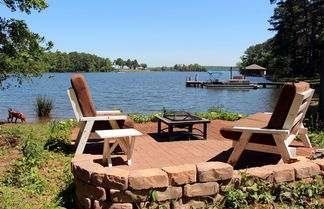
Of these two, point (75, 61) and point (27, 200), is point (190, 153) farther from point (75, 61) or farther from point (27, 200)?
point (75, 61)

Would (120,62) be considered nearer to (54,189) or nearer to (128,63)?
(128,63)

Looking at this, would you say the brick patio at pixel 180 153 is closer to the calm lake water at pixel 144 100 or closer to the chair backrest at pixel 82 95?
the chair backrest at pixel 82 95

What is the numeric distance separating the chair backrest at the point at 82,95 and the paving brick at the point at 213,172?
2468 mm

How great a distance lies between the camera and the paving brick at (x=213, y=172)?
2.74 m

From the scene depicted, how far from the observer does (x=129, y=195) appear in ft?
8.61

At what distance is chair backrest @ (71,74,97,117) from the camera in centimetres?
464

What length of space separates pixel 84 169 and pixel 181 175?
0.89m

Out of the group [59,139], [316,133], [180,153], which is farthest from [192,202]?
[316,133]

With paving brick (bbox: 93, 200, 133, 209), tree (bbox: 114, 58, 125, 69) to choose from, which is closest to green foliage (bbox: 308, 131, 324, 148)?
paving brick (bbox: 93, 200, 133, 209)

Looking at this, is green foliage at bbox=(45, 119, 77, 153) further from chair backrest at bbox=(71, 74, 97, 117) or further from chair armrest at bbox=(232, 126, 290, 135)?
chair armrest at bbox=(232, 126, 290, 135)

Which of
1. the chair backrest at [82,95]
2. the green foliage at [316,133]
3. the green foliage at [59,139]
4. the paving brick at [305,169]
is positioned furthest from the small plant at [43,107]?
the paving brick at [305,169]

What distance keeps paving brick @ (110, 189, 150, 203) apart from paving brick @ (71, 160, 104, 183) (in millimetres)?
267

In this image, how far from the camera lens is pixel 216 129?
6875mm

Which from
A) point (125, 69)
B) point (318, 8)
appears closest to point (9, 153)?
point (318, 8)
